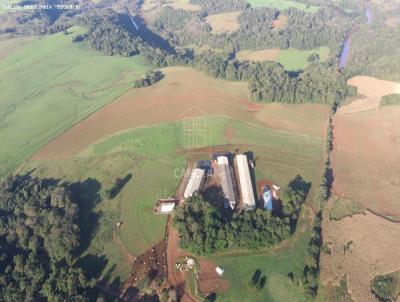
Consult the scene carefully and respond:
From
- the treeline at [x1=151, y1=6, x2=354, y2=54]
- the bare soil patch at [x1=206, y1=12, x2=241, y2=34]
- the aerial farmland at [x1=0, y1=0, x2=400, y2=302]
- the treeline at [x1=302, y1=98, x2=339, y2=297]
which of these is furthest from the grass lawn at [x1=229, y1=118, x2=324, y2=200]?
the bare soil patch at [x1=206, y1=12, x2=241, y2=34]

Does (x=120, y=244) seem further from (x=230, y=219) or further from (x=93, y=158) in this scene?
(x=93, y=158)

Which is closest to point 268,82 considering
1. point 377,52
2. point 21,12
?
point 377,52

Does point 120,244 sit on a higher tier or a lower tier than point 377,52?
lower

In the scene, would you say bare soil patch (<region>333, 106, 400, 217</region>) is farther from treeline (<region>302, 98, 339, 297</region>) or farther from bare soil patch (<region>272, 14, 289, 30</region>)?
bare soil patch (<region>272, 14, 289, 30</region>)

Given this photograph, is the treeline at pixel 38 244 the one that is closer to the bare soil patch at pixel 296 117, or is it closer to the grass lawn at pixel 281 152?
the grass lawn at pixel 281 152

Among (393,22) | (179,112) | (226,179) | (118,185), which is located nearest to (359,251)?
(226,179)

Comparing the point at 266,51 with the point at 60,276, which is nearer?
the point at 60,276
